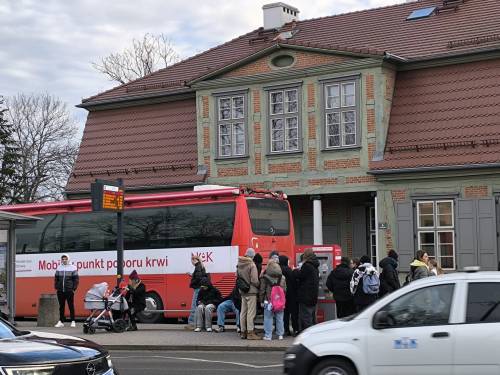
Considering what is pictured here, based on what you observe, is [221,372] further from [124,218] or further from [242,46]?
[242,46]

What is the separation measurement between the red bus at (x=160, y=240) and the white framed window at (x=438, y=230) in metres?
5.20

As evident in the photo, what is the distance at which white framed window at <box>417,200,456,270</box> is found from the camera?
27.2 m

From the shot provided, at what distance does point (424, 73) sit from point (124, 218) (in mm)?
11240

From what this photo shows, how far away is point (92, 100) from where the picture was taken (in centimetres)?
3662

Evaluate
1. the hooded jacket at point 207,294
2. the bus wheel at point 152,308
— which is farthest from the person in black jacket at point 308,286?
the bus wheel at point 152,308

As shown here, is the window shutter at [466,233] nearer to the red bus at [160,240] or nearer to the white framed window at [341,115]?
the white framed window at [341,115]

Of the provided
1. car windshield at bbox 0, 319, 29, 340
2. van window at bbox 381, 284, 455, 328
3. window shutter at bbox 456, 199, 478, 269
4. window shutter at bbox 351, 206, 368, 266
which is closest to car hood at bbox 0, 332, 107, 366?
car windshield at bbox 0, 319, 29, 340

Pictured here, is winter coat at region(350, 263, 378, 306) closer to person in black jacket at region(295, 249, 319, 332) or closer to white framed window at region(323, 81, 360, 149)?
person in black jacket at region(295, 249, 319, 332)

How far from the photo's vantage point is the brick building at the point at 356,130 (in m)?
27.2

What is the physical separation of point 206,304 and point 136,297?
180cm

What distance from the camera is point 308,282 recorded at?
1809 centimetres

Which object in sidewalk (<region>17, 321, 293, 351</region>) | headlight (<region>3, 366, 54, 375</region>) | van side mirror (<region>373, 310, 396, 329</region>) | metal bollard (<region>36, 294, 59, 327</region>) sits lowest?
sidewalk (<region>17, 321, 293, 351</region>)

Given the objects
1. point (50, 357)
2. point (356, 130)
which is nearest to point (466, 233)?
point (356, 130)

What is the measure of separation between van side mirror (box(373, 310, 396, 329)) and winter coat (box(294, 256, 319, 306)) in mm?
7989
